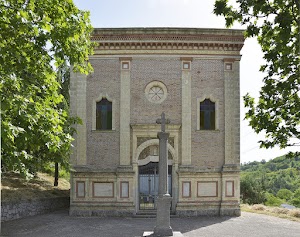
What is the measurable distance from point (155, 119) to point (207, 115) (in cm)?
266

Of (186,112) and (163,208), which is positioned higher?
(186,112)

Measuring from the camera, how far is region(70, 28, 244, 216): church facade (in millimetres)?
17812

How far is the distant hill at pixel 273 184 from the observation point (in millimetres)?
31172

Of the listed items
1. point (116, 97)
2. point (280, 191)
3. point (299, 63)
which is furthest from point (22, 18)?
point (280, 191)

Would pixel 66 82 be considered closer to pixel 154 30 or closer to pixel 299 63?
pixel 154 30

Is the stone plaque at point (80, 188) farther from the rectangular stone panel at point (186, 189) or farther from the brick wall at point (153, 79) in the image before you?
the rectangular stone panel at point (186, 189)

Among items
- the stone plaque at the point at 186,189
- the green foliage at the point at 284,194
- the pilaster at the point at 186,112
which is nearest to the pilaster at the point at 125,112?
the pilaster at the point at 186,112

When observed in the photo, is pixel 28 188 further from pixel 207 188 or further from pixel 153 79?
pixel 207 188

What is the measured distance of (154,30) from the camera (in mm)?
18047

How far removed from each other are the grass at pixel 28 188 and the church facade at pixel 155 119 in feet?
7.16

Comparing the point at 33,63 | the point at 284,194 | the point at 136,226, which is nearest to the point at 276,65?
the point at 33,63

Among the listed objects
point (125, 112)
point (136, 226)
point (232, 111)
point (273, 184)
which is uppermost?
point (232, 111)

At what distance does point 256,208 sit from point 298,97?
45.2 feet

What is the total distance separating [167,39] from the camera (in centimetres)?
1822
